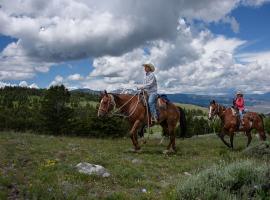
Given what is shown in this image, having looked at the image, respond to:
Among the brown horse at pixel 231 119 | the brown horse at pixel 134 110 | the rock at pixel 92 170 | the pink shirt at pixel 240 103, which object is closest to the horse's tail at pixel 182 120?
the brown horse at pixel 134 110

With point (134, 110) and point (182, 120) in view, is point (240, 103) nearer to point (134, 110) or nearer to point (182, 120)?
point (182, 120)

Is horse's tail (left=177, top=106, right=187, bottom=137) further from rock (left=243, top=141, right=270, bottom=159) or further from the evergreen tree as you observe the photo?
the evergreen tree

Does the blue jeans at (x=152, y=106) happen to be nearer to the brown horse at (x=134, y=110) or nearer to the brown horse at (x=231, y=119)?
the brown horse at (x=134, y=110)

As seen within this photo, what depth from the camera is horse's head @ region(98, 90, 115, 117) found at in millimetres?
18375

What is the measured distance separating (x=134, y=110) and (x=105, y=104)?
1.49m

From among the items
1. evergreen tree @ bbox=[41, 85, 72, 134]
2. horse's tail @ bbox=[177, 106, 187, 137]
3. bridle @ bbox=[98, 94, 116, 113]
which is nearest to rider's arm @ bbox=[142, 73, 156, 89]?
bridle @ bbox=[98, 94, 116, 113]

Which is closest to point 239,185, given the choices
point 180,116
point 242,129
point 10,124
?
point 180,116

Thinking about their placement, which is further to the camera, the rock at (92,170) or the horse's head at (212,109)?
the horse's head at (212,109)

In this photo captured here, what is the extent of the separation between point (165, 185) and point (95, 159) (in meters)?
4.32

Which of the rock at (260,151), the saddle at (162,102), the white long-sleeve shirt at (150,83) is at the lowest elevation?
the rock at (260,151)

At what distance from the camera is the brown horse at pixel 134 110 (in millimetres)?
18406

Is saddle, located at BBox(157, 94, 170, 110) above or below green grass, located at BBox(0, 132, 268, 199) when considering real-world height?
above

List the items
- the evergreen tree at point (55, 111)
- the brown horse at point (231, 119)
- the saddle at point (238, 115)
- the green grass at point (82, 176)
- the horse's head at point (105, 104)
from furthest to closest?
the evergreen tree at point (55, 111), the saddle at point (238, 115), the brown horse at point (231, 119), the horse's head at point (105, 104), the green grass at point (82, 176)

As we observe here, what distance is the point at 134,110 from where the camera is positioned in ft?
61.2
